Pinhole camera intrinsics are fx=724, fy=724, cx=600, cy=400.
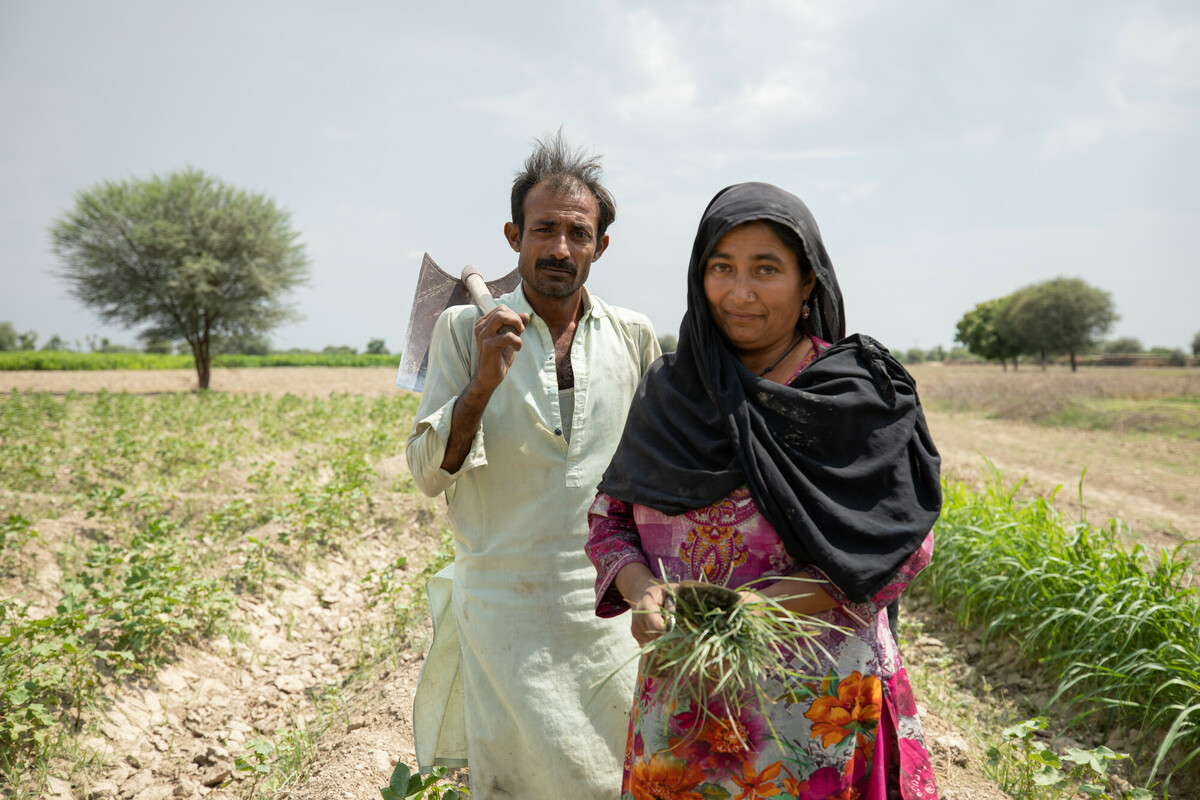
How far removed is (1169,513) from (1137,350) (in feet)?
235

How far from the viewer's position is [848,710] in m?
1.34

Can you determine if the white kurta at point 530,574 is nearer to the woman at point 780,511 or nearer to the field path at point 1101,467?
the woman at point 780,511

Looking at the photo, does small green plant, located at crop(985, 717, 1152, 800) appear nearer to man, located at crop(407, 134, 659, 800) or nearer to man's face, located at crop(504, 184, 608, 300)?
man, located at crop(407, 134, 659, 800)

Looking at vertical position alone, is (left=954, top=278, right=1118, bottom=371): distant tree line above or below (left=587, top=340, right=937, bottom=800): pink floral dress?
above

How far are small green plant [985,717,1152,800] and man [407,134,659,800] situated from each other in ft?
4.55

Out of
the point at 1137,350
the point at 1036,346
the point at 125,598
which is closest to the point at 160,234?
the point at 125,598

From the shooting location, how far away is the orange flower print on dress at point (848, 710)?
1338 mm

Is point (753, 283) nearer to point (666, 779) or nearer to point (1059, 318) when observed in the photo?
point (666, 779)

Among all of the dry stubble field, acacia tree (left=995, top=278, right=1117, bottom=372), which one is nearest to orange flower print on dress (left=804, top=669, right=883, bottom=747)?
the dry stubble field

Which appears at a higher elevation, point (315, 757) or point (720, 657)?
point (720, 657)

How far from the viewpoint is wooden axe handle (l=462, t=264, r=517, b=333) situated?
2.08 meters

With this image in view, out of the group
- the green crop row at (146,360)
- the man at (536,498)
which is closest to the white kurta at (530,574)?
the man at (536,498)

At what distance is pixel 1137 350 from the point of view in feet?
215

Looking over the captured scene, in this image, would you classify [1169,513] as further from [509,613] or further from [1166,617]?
[509,613]
